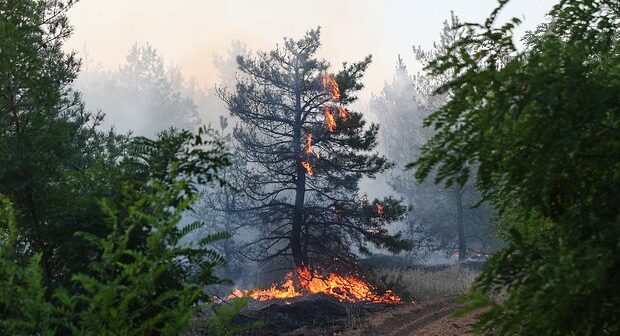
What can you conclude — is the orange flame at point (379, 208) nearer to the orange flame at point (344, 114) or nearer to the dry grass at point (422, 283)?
the dry grass at point (422, 283)

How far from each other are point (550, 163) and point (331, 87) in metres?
16.3

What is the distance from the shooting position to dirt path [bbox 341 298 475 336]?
40.4ft

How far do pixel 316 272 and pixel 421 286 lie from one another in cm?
355

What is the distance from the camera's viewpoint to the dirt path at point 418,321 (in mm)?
12305

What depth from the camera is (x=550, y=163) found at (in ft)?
12.3

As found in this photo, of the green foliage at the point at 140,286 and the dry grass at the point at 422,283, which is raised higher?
the dry grass at the point at 422,283

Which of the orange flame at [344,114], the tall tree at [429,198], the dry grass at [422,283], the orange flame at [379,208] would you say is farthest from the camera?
the tall tree at [429,198]

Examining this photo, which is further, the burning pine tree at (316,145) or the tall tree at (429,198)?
the tall tree at (429,198)

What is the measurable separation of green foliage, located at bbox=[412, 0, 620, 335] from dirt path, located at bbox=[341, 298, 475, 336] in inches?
299

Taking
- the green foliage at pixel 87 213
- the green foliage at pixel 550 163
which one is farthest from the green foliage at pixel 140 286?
the green foliage at pixel 550 163

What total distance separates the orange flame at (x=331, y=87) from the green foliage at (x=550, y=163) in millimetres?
14857

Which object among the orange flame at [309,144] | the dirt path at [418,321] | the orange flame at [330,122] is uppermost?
the orange flame at [330,122]

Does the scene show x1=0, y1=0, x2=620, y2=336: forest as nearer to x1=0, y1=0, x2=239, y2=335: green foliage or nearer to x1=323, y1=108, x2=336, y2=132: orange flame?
x1=0, y1=0, x2=239, y2=335: green foliage

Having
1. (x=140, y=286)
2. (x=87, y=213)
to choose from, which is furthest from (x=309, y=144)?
(x=140, y=286)
